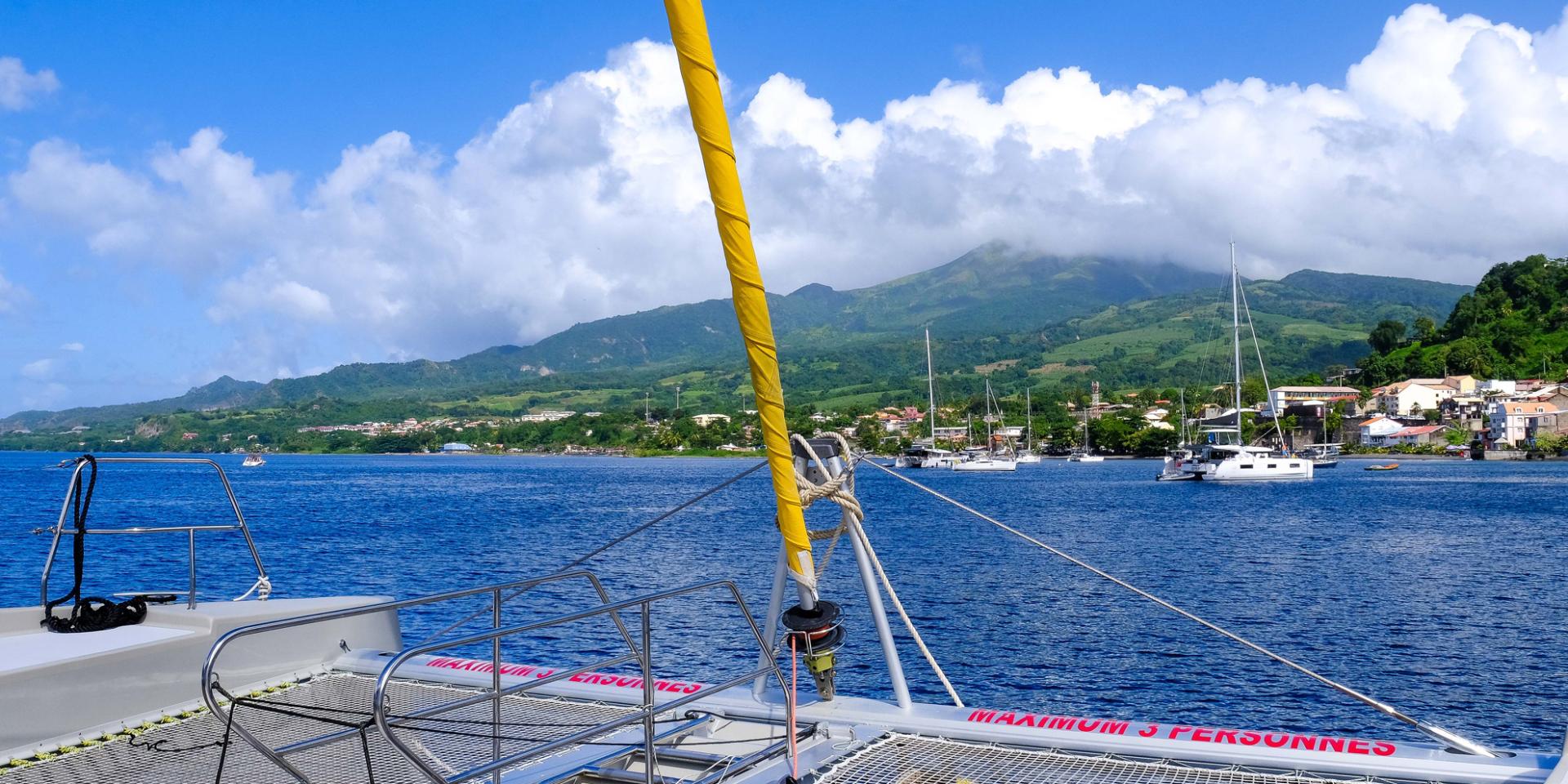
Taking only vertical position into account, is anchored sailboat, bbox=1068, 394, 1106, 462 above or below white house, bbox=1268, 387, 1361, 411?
below

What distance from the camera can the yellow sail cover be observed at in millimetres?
3916

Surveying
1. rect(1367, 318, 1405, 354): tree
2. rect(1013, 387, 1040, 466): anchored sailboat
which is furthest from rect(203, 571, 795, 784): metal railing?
rect(1367, 318, 1405, 354): tree

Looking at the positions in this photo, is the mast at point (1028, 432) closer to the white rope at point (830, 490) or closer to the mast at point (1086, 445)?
the mast at point (1086, 445)

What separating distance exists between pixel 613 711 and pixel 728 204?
3.38m

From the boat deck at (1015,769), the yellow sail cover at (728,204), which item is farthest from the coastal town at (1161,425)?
the yellow sail cover at (728,204)

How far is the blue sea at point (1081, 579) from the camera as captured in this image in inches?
676

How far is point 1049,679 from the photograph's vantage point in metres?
17.8

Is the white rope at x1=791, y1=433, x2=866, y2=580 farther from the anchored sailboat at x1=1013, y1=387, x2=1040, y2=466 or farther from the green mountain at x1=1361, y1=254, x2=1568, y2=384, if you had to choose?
the green mountain at x1=1361, y1=254, x2=1568, y2=384

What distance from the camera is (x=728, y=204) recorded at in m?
4.05

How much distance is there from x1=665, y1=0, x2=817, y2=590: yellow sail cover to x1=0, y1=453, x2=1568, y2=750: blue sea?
41.0ft

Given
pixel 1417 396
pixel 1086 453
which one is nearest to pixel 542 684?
pixel 1086 453

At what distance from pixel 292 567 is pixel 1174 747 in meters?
35.9

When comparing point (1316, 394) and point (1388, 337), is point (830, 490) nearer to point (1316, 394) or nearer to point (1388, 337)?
point (1316, 394)

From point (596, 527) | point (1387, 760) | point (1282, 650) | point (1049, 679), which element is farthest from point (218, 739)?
point (596, 527)
